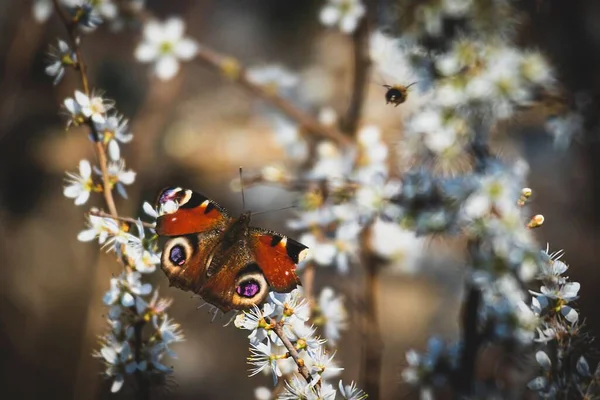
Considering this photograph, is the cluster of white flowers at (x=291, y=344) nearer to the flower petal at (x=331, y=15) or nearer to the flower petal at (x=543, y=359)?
the flower petal at (x=543, y=359)

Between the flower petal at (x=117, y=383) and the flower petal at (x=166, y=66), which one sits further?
the flower petal at (x=166, y=66)

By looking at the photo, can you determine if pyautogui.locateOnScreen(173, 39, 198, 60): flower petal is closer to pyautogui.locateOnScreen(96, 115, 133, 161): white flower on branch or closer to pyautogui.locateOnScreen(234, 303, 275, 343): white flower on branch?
pyautogui.locateOnScreen(96, 115, 133, 161): white flower on branch

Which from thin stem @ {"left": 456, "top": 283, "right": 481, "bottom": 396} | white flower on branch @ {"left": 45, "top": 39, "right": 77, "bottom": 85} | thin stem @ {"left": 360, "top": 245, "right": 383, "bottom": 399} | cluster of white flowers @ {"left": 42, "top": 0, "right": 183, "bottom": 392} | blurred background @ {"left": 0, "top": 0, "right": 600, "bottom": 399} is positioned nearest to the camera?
cluster of white flowers @ {"left": 42, "top": 0, "right": 183, "bottom": 392}

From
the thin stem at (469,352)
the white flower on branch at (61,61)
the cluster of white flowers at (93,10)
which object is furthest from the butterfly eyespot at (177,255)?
the thin stem at (469,352)

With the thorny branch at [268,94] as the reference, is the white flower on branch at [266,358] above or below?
above

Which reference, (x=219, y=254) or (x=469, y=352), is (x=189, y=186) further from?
(x=219, y=254)

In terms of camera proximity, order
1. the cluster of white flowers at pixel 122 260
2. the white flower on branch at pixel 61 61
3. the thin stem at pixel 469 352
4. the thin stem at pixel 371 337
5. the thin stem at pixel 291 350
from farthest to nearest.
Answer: the thin stem at pixel 371 337 < the thin stem at pixel 469 352 < the white flower on branch at pixel 61 61 < the cluster of white flowers at pixel 122 260 < the thin stem at pixel 291 350

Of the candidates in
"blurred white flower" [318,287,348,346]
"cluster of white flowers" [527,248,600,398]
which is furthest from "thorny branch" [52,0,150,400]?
"cluster of white flowers" [527,248,600,398]
